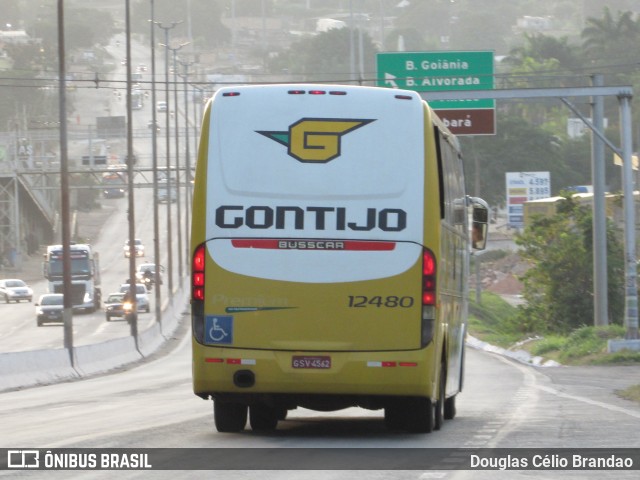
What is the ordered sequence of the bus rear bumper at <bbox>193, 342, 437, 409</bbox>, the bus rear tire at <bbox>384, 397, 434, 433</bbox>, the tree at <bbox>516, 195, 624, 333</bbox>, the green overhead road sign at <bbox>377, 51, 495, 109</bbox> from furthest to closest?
the tree at <bbox>516, 195, 624, 333</bbox>
the green overhead road sign at <bbox>377, 51, 495, 109</bbox>
the bus rear tire at <bbox>384, 397, 434, 433</bbox>
the bus rear bumper at <bbox>193, 342, 437, 409</bbox>

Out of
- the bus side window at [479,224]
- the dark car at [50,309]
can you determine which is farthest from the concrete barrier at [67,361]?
the dark car at [50,309]

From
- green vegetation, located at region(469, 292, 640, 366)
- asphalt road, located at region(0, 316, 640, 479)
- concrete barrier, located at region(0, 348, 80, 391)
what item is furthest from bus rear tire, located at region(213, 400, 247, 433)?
green vegetation, located at region(469, 292, 640, 366)

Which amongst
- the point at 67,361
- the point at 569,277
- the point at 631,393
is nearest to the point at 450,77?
the point at 569,277

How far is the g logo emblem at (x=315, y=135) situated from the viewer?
1539 cm

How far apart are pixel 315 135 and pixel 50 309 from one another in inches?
2295

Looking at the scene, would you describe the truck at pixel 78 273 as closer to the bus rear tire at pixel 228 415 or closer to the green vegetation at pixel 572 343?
the green vegetation at pixel 572 343

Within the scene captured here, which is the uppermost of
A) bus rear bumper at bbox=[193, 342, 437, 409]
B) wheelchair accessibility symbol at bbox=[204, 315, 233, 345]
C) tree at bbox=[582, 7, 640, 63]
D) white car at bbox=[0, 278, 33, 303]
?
tree at bbox=[582, 7, 640, 63]

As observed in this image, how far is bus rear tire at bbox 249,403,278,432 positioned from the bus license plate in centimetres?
188

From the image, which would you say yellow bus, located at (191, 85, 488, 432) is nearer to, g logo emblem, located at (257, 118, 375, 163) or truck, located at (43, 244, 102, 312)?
g logo emblem, located at (257, 118, 375, 163)

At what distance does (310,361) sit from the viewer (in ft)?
49.5

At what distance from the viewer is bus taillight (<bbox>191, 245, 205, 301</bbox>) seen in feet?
50.0

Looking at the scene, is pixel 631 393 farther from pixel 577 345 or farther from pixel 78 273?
pixel 78 273

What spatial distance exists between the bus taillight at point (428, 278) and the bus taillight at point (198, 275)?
2.14m

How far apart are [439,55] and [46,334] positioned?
26.0 meters
